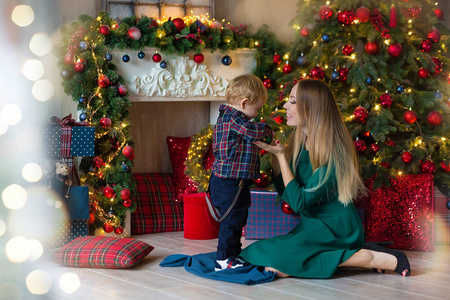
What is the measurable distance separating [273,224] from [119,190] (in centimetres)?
105

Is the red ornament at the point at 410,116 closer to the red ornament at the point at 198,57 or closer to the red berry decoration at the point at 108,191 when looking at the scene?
the red ornament at the point at 198,57

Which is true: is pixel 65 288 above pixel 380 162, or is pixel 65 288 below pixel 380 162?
below

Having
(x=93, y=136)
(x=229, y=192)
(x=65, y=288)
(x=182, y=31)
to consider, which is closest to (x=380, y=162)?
(x=229, y=192)

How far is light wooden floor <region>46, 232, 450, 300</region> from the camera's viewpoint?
8.18ft

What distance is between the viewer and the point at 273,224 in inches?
147

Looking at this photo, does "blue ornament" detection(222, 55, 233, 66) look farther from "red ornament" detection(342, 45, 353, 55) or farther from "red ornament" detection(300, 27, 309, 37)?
"red ornament" detection(342, 45, 353, 55)

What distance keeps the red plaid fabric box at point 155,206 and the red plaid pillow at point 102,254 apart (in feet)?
3.18

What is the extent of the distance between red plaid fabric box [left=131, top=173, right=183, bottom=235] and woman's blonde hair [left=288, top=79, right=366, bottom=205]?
63.0 inches

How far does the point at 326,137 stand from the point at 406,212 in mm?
993

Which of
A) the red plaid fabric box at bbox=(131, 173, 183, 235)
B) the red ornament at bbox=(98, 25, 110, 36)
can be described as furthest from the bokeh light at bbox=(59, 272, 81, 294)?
the red ornament at bbox=(98, 25, 110, 36)

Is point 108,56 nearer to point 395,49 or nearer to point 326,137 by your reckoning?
point 326,137

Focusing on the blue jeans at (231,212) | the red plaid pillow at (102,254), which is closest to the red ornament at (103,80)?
the red plaid pillow at (102,254)

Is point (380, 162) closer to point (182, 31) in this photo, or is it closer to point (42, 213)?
point (182, 31)

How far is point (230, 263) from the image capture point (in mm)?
2857
